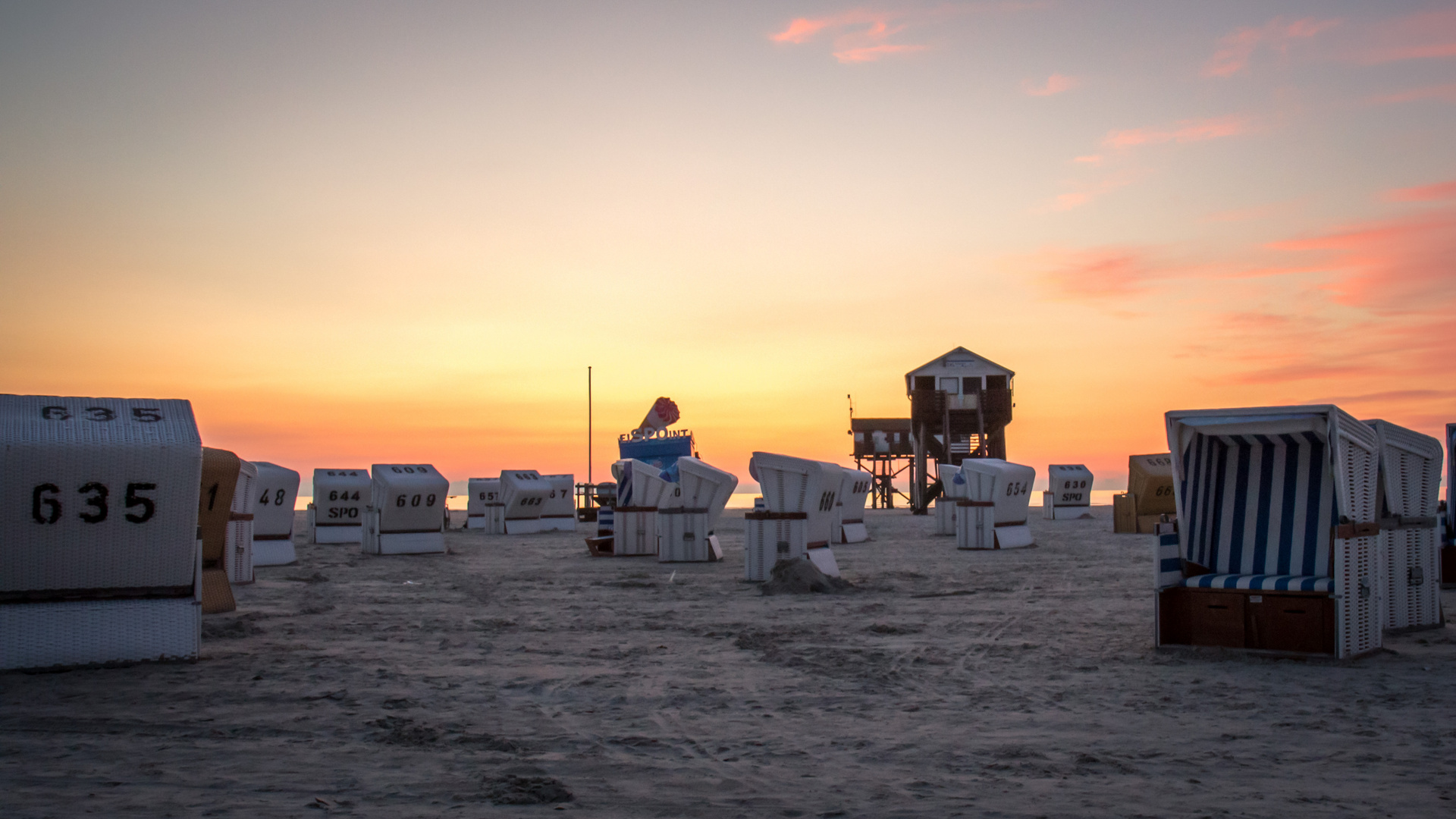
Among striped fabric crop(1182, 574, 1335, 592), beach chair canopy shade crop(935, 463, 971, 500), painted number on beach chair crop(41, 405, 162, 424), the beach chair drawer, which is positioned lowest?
the beach chair drawer

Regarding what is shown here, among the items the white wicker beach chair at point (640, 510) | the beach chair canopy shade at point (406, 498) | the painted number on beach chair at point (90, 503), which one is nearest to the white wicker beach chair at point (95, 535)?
the painted number on beach chair at point (90, 503)

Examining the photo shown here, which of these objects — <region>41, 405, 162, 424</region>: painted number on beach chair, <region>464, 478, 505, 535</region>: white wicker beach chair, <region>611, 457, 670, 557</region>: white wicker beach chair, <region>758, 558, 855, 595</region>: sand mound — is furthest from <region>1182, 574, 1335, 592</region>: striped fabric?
<region>464, 478, 505, 535</region>: white wicker beach chair

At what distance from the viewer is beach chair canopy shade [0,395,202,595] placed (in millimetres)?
10156

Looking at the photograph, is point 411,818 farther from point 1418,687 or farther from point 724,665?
point 1418,687

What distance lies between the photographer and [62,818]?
5.73m

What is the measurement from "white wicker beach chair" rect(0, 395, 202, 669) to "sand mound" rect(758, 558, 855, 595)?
9.81 m

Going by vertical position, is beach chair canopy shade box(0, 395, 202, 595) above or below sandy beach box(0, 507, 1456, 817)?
above

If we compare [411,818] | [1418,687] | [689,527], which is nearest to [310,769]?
[411,818]

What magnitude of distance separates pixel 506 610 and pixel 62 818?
10.4 m

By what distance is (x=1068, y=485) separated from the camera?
50.1 meters

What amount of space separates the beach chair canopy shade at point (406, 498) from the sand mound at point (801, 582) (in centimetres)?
1349

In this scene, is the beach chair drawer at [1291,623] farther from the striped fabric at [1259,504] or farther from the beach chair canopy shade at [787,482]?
the beach chair canopy shade at [787,482]

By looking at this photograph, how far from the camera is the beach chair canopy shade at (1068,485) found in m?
49.8

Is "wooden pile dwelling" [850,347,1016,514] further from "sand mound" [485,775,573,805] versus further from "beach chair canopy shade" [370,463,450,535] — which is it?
"sand mound" [485,775,573,805]
